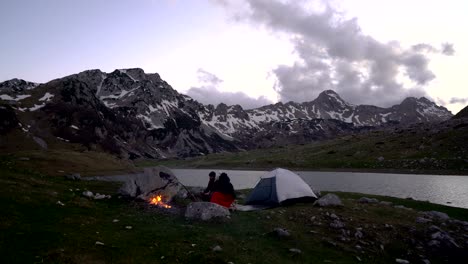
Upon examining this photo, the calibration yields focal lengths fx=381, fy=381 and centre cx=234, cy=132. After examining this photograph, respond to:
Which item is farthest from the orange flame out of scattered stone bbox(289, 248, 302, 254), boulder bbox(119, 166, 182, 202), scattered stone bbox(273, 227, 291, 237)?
scattered stone bbox(289, 248, 302, 254)

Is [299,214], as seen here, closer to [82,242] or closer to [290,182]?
[290,182]

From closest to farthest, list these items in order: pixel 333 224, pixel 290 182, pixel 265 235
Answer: pixel 265 235
pixel 333 224
pixel 290 182

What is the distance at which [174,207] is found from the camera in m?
27.7

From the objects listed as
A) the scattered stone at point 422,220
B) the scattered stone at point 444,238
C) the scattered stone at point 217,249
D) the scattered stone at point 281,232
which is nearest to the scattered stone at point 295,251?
the scattered stone at point 281,232

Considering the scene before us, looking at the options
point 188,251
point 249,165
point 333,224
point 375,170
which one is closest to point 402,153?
point 375,170

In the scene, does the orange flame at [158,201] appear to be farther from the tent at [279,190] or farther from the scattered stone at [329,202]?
the scattered stone at [329,202]

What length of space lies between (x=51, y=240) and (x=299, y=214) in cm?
1521

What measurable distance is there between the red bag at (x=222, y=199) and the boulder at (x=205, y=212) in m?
4.81

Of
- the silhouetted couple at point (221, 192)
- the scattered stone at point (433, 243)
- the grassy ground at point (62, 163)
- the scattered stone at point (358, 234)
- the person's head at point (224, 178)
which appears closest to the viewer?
the scattered stone at point (433, 243)

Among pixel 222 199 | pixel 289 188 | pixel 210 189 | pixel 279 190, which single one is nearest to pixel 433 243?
pixel 289 188

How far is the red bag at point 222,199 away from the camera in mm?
29234

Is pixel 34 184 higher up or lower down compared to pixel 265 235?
higher up

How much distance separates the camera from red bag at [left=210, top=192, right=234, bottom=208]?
29.2 metres

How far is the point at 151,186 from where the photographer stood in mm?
30500
